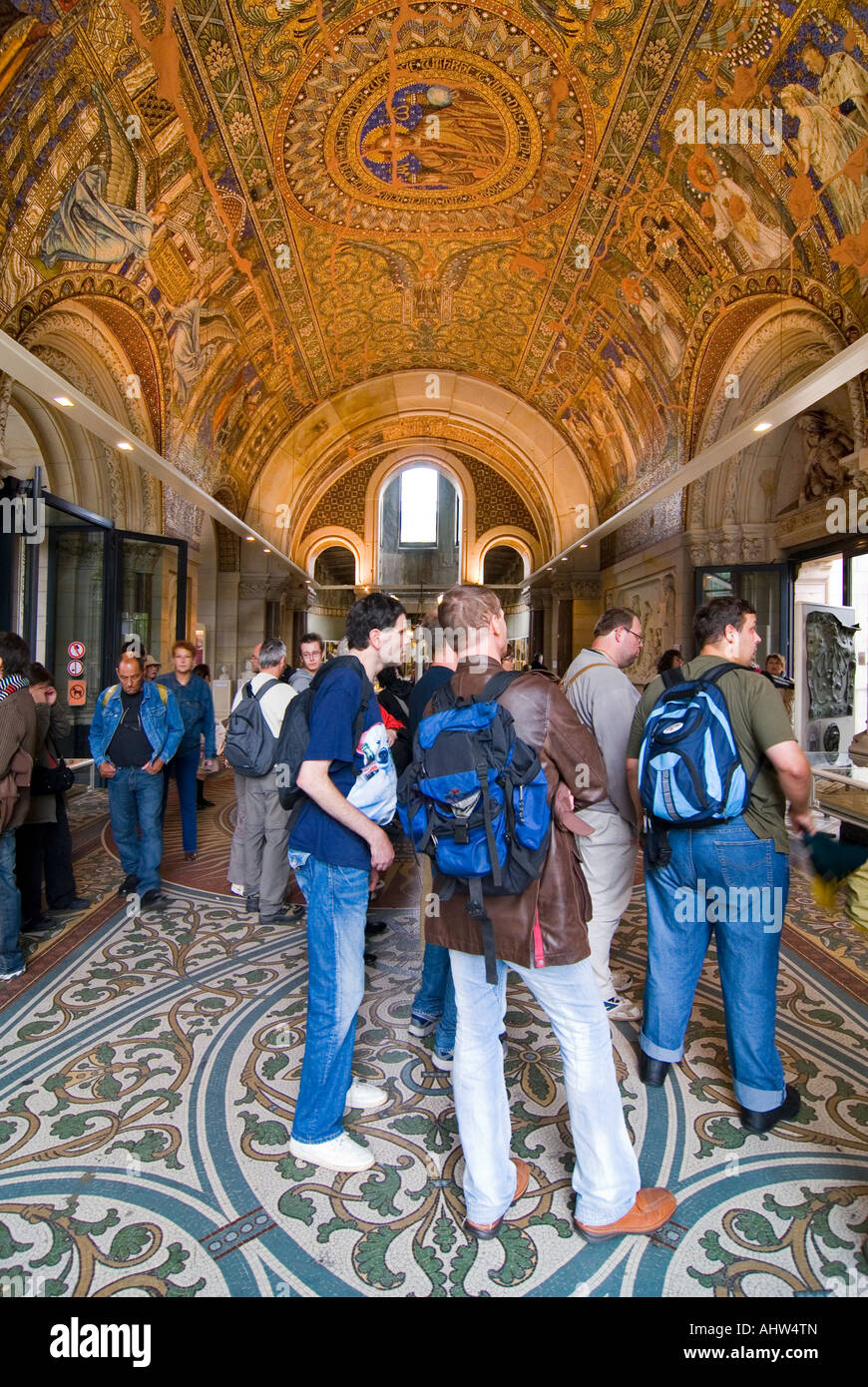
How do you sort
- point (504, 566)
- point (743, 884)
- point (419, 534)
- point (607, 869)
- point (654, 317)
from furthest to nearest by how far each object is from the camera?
point (419, 534) < point (504, 566) < point (654, 317) < point (607, 869) < point (743, 884)

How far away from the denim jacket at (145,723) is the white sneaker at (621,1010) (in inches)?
133

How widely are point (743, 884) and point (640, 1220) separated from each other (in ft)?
3.76

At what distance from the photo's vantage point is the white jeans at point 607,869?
3.50 meters

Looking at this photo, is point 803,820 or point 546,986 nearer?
point 546,986

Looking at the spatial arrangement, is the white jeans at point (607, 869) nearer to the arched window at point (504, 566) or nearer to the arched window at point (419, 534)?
the arched window at point (504, 566)

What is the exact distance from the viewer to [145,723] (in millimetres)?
5082

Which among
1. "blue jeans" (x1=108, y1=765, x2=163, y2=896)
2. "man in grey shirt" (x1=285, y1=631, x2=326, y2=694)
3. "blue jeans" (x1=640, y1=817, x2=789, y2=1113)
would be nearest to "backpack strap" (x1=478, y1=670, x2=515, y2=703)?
"blue jeans" (x1=640, y1=817, x2=789, y2=1113)

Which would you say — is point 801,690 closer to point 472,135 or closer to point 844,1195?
point 844,1195

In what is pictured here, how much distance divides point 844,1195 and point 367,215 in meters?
12.8

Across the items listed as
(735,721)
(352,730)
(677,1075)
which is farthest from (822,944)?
(352,730)

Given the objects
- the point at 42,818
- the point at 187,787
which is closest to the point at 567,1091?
the point at 42,818

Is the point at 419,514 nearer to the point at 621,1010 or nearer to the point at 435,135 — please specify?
the point at 435,135

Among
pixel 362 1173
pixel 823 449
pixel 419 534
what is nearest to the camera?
pixel 362 1173

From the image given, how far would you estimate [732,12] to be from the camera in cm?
662
